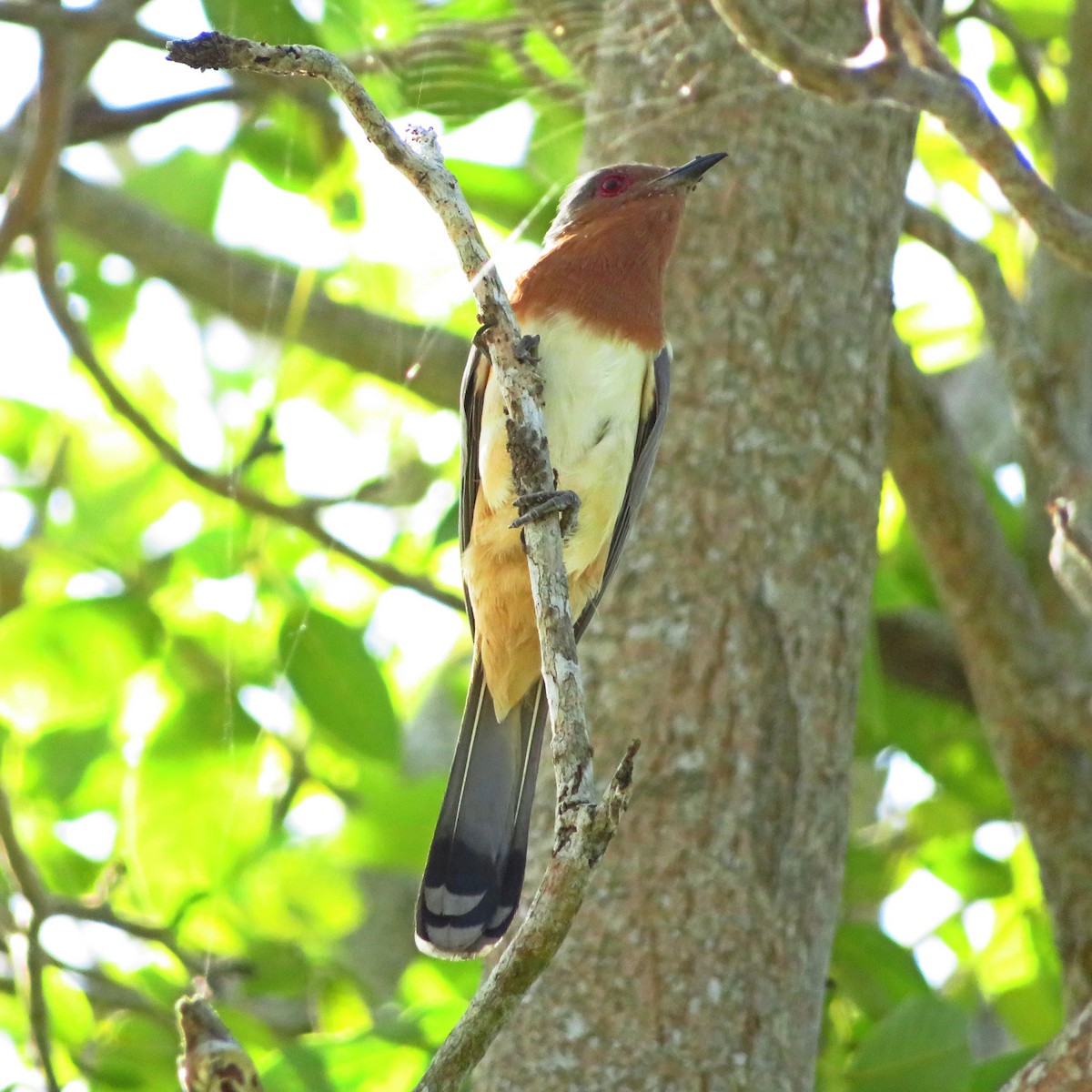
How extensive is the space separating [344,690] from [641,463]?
1.07 meters

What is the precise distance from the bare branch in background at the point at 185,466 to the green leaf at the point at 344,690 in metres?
0.47

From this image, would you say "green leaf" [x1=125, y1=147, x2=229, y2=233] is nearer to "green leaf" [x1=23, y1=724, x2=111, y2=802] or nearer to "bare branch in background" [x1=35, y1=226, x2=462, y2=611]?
"bare branch in background" [x1=35, y1=226, x2=462, y2=611]

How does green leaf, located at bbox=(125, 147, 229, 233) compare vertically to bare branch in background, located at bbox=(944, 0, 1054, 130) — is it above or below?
below

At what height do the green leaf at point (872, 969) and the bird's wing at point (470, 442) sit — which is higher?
the bird's wing at point (470, 442)

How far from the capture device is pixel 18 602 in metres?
5.27

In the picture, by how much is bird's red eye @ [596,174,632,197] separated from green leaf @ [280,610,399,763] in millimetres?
1433

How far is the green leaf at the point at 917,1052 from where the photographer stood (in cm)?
353

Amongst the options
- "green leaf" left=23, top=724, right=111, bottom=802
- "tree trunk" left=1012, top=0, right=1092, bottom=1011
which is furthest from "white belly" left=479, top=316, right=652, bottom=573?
"green leaf" left=23, top=724, right=111, bottom=802

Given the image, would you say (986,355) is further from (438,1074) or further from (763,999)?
(438,1074)

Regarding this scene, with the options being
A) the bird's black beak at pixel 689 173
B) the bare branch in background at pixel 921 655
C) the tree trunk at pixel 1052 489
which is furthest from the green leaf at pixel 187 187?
the tree trunk at pixel 1052 489

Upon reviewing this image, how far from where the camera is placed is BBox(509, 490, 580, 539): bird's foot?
2854 mm

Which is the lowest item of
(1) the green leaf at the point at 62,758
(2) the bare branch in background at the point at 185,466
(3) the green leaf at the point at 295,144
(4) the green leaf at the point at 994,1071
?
(4) the green leaf at the point at 994,1071

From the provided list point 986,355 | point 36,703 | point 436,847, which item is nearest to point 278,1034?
point 36,703

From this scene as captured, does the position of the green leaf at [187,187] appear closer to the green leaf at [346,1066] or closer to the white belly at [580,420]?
the white belly at [580,420]
